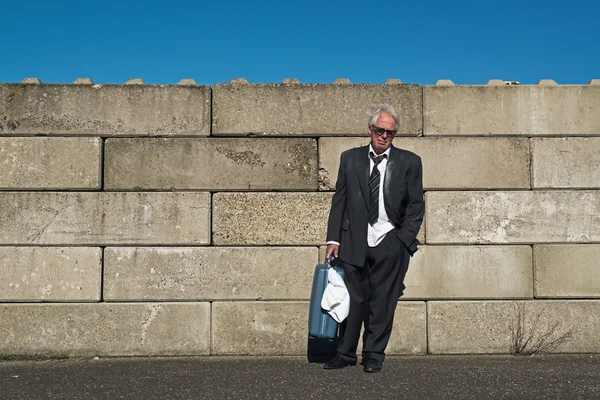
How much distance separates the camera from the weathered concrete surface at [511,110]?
6.35m

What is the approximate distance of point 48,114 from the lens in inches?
248

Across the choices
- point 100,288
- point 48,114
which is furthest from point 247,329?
point 48,114

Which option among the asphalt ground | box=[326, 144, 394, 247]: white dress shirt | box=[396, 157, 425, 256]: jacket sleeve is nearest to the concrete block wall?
the asphalt ground

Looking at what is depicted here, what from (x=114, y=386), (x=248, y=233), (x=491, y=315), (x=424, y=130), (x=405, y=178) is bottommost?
(x=114, y=386)

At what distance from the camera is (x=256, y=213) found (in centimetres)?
625

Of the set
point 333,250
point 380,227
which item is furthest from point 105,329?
point 380,227

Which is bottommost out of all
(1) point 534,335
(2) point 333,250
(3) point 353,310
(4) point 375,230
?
(1) point 534,335

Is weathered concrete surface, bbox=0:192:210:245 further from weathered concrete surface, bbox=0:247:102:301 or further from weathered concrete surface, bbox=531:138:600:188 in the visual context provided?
weathered concrete surface, bbox=531:138:600:188

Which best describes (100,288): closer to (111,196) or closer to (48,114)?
(111,196)

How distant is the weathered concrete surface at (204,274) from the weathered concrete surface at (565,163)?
84.3 inches

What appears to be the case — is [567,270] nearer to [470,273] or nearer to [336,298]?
[470,273]

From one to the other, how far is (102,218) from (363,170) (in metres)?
2.32

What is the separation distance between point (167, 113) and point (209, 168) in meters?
0.61

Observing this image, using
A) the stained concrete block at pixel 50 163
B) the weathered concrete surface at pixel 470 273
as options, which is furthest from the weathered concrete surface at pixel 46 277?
the weathered concrete surface at pixel 470 273
